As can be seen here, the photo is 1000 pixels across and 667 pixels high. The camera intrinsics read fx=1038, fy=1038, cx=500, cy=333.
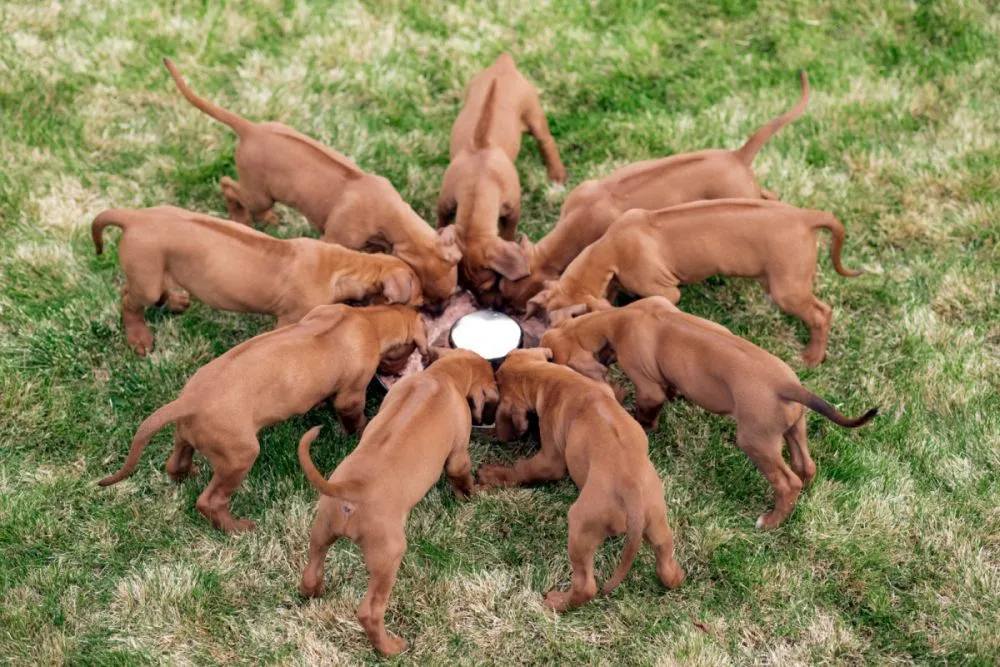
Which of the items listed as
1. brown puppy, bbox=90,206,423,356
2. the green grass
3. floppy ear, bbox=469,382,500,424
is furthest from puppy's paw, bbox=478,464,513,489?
brown puppy, bbox=90,206,423,356

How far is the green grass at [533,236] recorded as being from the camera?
4.98 meters

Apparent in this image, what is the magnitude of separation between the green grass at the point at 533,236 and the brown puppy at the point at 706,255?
61 cm

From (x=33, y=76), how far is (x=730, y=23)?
18.1 feet

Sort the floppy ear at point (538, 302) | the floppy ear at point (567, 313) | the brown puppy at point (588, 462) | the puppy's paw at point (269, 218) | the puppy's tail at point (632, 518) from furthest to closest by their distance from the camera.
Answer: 1. the puppy's paw at point (269, 218)
2. the floppy ear at point (538, 302)
3. the floppy ear at point (567, 313)
4. the brown puppy at point (588, 462)
5. the puppy's tail at point (632, 518)

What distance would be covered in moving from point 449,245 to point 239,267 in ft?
3.95

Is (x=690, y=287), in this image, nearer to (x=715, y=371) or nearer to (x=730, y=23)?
(x=715, y=371)

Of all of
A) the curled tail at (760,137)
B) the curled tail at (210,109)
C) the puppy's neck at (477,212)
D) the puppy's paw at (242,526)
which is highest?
the curled tail at (210,109)

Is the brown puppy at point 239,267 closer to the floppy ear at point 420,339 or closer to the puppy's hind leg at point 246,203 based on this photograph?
the floppy ear at point 420,339

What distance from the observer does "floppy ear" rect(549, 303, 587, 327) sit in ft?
18.9

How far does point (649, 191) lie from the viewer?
6156 millimetres

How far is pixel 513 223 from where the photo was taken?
22.0ft

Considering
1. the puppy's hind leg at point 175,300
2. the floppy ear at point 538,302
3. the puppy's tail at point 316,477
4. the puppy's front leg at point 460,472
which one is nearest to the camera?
the puppy's tail at point 316,477

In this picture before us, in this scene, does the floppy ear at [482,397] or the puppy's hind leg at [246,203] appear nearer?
the floppy ear at [482,397]

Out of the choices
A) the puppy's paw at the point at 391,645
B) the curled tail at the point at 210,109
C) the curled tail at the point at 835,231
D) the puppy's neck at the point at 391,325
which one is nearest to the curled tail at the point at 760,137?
the curled tail at the point at 835,231
